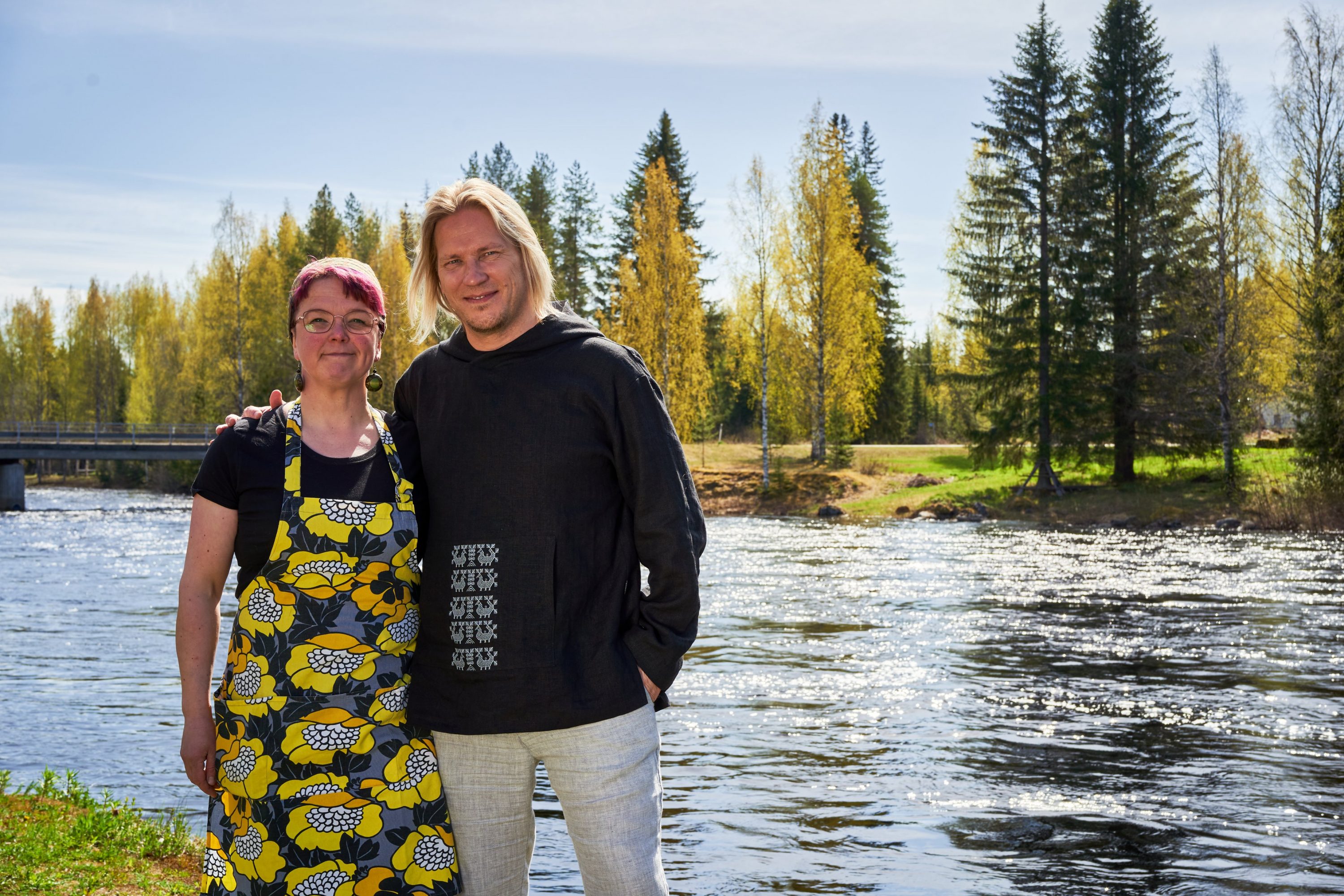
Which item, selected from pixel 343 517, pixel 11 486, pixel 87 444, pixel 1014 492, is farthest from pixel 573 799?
pixel 87 444

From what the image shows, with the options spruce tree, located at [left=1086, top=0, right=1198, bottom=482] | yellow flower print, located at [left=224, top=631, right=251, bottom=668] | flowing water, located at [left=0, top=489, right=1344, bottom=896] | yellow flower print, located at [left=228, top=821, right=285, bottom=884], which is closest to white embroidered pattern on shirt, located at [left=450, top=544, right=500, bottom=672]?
yellow flower print, located at [left=224, top=631, right=251, bottom=668]

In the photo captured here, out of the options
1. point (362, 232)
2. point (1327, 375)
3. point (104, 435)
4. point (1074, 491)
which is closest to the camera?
point (1327, 375)

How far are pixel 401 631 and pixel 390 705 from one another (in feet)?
0.64

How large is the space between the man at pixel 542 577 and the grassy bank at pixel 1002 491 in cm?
2354

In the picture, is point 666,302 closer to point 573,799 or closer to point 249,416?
point 249,416

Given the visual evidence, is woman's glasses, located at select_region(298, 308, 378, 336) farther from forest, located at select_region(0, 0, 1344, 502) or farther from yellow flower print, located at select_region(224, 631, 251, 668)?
forest, located at select_region(0, 0, 1344, 502)

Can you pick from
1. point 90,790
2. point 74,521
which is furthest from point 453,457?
point 74,521

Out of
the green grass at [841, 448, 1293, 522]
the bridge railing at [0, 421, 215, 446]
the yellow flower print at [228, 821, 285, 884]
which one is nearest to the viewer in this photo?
the yellow flower print at [228, 821, 285, 884]

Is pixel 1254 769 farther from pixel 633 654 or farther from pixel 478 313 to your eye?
pixel 478 313

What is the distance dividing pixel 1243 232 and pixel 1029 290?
5.66 metres

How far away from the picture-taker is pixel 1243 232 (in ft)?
94.5

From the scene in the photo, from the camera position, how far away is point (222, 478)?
9.45ft

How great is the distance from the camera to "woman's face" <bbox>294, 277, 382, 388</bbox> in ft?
10.00

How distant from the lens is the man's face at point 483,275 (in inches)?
116
